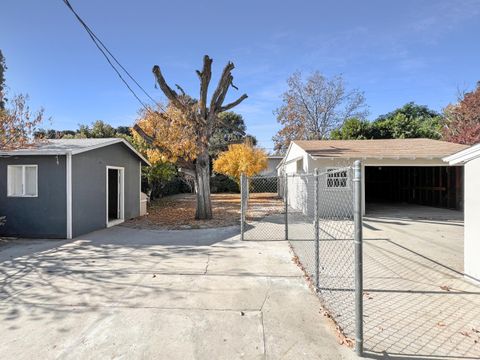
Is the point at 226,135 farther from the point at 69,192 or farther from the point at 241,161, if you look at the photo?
the point at 69,192

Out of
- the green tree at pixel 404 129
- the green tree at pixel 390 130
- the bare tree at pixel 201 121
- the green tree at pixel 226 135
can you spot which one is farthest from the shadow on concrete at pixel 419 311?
the green tree at pixel 404 129

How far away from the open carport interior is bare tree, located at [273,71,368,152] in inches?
422

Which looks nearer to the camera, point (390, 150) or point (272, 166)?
point (390, 150)

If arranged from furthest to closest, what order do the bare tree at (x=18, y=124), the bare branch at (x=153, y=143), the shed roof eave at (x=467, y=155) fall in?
the bare branch at (x=153, y=143) < the bare tree at (x=18, y=124) < the shed roof eave at (x=467, y=155)

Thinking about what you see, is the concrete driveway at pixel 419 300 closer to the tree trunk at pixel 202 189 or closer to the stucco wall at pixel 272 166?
the tree trunk at pixel 202 189

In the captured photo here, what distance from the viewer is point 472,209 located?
4.90 metres

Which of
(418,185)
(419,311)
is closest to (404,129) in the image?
(418,185)

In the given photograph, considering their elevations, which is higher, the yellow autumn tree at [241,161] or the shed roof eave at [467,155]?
the yellow autumn tree at [241,161]

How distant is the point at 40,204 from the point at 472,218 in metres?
10.8

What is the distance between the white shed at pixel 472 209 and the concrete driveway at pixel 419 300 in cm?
31

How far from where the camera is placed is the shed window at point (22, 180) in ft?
30.5

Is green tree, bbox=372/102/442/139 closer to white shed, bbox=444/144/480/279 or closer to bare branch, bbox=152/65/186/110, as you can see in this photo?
bare branch, bbox=152/65/186/110

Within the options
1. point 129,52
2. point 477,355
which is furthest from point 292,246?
point 129,52

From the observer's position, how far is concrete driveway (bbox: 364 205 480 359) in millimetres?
3109
